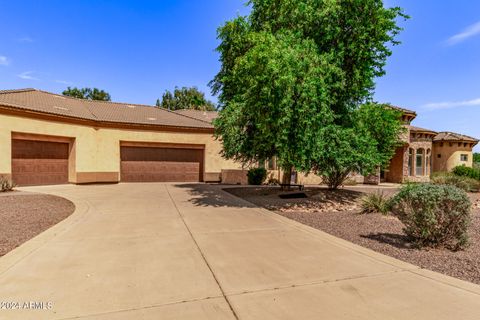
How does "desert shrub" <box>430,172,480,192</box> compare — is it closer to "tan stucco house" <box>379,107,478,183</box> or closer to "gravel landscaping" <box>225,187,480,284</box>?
"gravel landscaping" <box>225,187,480,284</box>

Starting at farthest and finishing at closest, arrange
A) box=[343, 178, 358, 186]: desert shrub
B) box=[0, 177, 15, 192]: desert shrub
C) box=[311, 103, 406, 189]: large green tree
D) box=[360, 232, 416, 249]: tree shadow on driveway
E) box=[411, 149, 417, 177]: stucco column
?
1. box=[411, 149, 417, 177]: stucco column
2. box=[343, 178, 358, 186]: desert shrub
3. box=[0, 177, 15, 192]: desert shrub
4. box=[311, 103, 406, 189]: large green tree
5. box=[360, 232, 416, 249]: tree shadow on driveway

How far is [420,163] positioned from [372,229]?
2504 cm

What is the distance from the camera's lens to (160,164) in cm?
2228

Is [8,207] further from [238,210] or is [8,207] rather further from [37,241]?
[238,210]

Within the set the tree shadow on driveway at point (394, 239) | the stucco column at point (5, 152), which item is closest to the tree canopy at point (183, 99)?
the stucco column at point (5, 152)

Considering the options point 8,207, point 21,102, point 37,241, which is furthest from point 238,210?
point 21,102

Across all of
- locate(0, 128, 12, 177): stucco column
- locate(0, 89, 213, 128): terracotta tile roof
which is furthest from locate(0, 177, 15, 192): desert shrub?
locate(0, 89, 213, 128): terracotta tile roof

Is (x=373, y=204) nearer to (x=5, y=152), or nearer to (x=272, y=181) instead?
(x=272, y=181)

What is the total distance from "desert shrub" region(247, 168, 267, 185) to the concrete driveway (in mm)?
14712

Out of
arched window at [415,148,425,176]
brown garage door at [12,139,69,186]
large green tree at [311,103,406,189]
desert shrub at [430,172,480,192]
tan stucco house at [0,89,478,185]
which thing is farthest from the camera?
arched window at [415,148,425,176]

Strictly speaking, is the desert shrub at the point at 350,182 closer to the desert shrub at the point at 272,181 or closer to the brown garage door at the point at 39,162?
the desert shrub at the point at 272,181

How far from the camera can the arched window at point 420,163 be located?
91.6 ft

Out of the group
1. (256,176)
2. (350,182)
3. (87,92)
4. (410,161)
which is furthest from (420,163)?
(87,92)

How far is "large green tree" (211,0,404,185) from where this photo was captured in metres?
10.4
